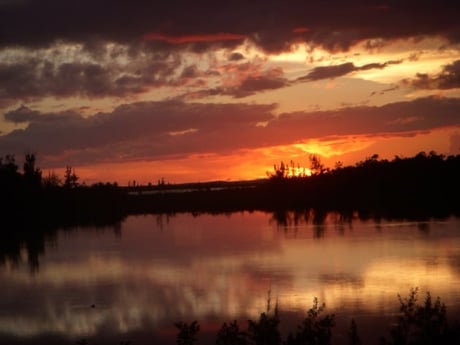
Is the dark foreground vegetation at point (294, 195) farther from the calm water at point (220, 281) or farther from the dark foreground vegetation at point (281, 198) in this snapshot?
the calm water at point (220, 281)

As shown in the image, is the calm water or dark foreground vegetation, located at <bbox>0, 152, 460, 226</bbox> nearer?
the calm water

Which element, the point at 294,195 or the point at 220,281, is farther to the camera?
the point at 294,195

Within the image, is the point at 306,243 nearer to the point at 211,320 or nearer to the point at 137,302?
the point at 137,302

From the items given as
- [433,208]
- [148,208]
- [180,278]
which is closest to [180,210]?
[148,208]

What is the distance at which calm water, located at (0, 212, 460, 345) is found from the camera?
19081mm

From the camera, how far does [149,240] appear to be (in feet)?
161

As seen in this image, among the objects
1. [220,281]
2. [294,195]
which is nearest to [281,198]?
[294,195]

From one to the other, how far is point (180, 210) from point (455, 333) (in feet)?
293

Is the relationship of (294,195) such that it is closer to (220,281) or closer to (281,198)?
(281,198)

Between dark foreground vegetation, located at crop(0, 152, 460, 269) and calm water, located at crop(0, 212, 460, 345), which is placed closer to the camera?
calm water, located at crop(0, 212, 460, 345)

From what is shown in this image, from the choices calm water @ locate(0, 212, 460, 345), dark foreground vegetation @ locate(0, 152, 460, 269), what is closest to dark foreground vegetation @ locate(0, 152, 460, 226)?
dark foreground vegetation @ locate(0, 152, 460, 269)

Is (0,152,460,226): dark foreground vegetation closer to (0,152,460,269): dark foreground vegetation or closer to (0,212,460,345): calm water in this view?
(0,152,460,269): dark foreground vegetation

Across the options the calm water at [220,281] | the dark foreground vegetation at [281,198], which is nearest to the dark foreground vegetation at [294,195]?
the dark foreground vegetation at [281,198]

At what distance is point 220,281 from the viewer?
26.5 meters
